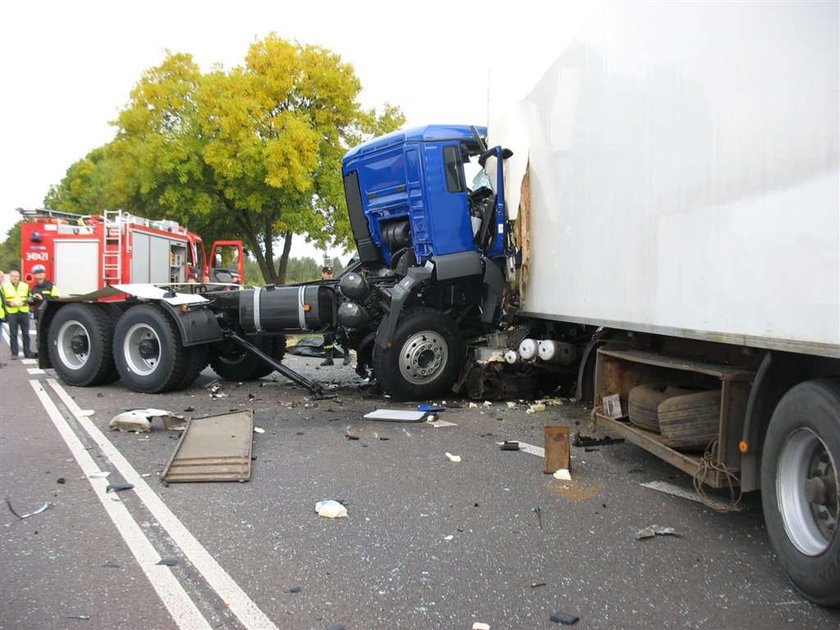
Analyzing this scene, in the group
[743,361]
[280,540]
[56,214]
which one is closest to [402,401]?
[280,540]

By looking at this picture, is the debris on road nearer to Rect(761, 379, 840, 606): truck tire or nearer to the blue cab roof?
Rect(761, 379, 840, 606): truck tire

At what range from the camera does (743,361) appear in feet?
11.8

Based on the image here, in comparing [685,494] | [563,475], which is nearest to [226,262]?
[563,475]

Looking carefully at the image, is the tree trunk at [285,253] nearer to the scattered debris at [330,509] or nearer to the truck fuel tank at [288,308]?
the truck fuel tank at [288,308]

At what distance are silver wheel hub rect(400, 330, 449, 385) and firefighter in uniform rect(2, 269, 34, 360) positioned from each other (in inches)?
346

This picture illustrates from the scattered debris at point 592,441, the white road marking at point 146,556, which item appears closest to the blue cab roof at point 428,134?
the scattered debris at point 592,441

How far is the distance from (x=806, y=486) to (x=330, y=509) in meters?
2.51

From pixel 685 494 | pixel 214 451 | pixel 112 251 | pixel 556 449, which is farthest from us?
pixel 112 251

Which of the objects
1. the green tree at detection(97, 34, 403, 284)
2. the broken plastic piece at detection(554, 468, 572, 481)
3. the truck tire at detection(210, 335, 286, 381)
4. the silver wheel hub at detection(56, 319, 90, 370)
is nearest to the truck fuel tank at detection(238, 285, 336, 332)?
the truck tire at detection(210, 335, 286, 381)

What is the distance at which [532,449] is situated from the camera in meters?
5.49

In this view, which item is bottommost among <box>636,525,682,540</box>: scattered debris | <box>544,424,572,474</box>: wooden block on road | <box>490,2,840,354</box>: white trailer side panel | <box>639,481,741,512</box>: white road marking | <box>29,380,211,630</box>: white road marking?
<box>29,380,211,630</box>: white road marking

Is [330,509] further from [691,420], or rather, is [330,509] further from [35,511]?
[691,420]

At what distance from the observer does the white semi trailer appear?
2.71 metres

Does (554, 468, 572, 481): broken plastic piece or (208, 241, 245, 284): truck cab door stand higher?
(208, 241, 245, 284): truck cab door
